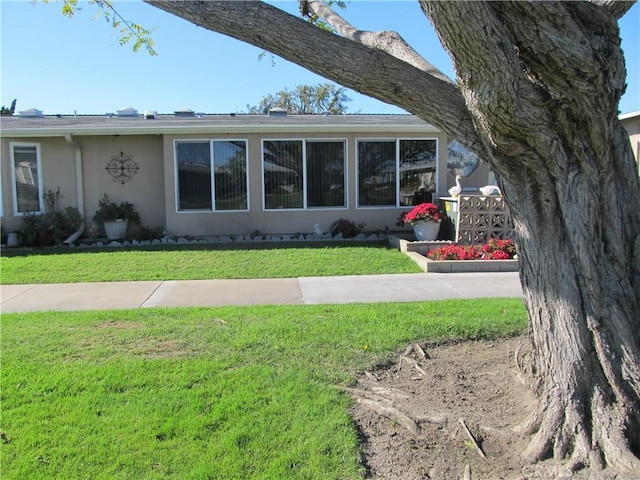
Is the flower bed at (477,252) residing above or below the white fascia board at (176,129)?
below

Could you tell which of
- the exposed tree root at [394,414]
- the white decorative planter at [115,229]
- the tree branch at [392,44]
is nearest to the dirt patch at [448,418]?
the exposed tree root at [394,414]

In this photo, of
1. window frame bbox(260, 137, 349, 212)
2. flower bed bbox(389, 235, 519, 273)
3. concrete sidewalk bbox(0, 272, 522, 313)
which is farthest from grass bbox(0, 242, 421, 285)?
window frame bbox(260, 137, 349, 212)

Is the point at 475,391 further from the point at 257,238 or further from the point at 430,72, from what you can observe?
the point at 257,238

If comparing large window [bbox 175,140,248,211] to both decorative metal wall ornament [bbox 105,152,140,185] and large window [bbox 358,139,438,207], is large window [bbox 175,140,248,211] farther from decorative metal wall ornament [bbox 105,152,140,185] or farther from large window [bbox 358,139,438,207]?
large window [bbox 358,139,438,207]

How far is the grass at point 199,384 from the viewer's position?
2922 millimetres

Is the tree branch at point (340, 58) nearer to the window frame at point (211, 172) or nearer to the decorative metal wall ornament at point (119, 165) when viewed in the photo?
the window frame at point (211, 172)

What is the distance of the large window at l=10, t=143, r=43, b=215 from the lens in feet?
40.9

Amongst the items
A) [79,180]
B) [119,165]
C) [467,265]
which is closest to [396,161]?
[467,265]

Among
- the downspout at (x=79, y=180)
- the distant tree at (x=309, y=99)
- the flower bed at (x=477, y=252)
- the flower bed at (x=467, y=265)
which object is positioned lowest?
the flower bed at (x=467, y=265)

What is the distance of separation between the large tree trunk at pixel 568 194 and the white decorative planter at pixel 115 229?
1090cm

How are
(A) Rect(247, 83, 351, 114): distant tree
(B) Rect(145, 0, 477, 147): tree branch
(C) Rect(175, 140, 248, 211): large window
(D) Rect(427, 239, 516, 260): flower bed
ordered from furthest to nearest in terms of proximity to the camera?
(A) Rect(247, 83, 351, 114): distant tree, (C) Rect(175, 140, 248, 211): large window, (D) Rect(427, 239, 516, 260): flower bed, (B) Rect(145, 0, 477, 147): tree branch

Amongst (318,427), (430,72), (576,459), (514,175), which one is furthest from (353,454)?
(430,72)

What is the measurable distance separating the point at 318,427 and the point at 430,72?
97.1 inches

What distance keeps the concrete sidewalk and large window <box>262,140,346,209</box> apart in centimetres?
457
